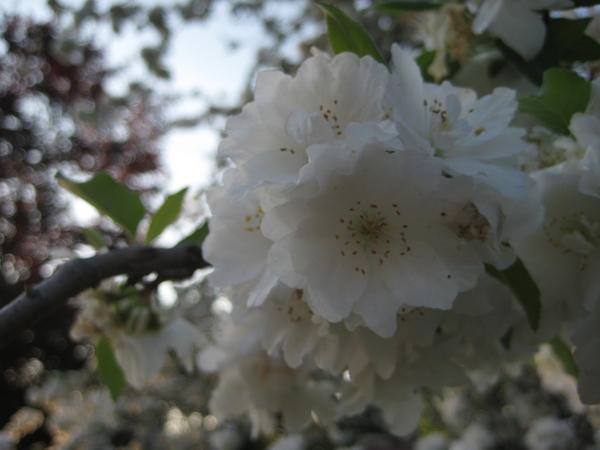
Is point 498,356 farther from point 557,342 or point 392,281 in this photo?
point 392,281

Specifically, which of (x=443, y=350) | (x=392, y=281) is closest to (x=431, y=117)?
(x=392, y=281)

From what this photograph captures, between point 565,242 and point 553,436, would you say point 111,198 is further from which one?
point 553,436

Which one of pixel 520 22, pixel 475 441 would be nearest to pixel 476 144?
pixel 520 22

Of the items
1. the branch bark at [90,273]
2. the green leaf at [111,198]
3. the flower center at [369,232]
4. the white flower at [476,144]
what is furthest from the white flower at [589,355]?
the green leaf at [111,198]

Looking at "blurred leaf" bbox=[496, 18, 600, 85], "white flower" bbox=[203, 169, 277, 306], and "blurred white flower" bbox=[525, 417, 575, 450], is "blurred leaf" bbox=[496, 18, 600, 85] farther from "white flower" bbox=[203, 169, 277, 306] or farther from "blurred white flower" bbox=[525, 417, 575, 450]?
"blurred white flower" bbox=[525, 417, 575, 450]

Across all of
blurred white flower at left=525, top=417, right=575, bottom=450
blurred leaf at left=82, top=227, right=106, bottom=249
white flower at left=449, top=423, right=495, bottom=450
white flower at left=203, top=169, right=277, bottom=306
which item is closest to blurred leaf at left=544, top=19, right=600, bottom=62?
white flower at left=203, top=169, right=277, bottom=306

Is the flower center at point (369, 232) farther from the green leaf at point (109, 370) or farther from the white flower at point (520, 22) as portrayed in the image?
the green leaf at point (109, 370)

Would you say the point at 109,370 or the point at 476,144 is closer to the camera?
the point at 476,144
